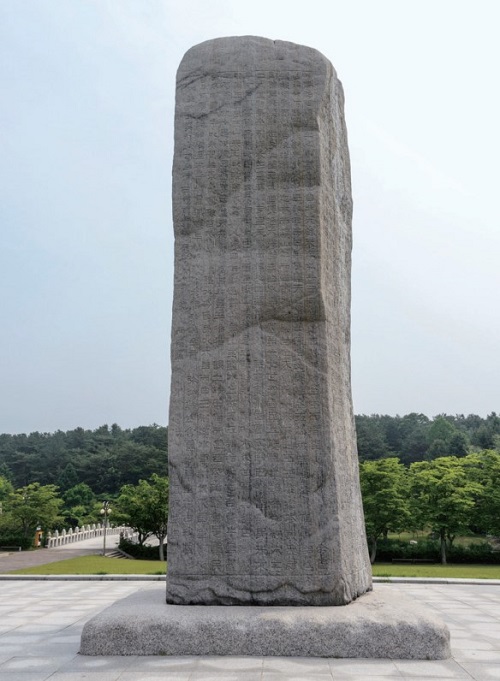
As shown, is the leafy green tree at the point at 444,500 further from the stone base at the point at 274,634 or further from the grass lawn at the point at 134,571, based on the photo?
the stone base at the point at 274,634

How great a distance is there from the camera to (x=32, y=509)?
27.3 metres

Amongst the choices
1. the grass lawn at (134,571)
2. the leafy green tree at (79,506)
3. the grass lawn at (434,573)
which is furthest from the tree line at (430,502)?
the leafy green tree at (79,506)

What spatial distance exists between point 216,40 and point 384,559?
2064cm

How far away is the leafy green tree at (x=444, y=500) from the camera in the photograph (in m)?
21.1

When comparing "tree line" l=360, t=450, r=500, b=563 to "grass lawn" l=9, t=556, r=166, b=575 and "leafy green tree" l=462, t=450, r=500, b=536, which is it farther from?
"grass lawn" l=9, t=556, r=166, b=575

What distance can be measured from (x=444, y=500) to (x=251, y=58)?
1885 centimetres

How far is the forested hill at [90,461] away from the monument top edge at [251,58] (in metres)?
40.5

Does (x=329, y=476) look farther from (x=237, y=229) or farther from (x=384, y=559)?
(x=384, y=559)

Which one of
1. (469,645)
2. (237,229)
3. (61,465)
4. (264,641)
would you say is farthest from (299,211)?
(61,465)

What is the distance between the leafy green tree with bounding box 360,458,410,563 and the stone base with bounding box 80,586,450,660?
687 inches

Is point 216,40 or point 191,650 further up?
point 216,40

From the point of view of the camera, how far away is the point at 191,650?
13.7ft

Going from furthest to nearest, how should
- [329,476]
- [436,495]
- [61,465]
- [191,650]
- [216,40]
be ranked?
[61,465], [436,495], [216,40], [329,476], [191,650]

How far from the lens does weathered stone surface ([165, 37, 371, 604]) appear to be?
4.73 metres
